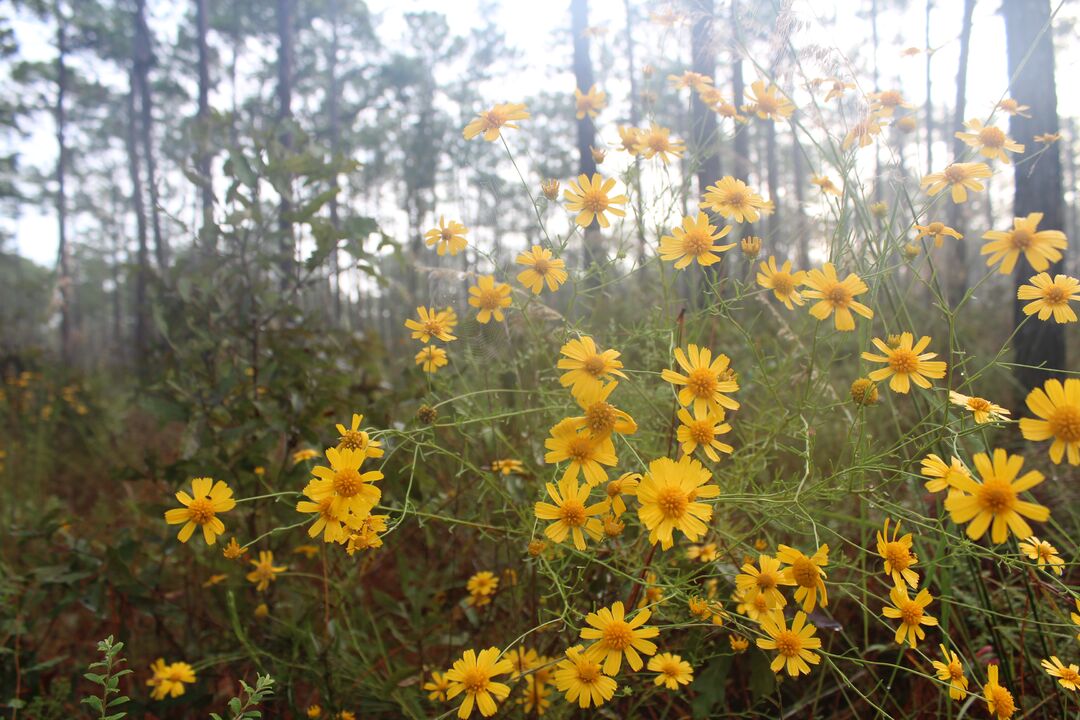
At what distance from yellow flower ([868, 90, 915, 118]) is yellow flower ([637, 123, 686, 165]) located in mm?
483

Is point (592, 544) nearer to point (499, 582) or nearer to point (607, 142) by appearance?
point (499, 582)

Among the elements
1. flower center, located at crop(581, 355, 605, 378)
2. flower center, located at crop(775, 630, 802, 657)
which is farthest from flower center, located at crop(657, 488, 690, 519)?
flower center, located at crop(775, 630, 802, 657)

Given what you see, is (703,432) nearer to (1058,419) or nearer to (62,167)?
(1058,419)

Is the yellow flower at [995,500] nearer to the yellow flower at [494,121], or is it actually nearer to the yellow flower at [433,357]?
the yellow flower at [433,357]

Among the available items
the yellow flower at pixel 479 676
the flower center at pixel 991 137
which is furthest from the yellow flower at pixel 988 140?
the yellow flower at pixel 479 676

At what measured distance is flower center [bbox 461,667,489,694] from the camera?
0.94 m

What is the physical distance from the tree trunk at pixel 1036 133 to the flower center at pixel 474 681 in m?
3.18

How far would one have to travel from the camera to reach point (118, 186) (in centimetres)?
1997

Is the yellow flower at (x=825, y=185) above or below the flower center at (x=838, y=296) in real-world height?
above

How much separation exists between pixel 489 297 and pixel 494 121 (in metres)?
0.42

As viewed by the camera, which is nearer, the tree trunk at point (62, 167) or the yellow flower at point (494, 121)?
the yellow flower at point (494, 121)

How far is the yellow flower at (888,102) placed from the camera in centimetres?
141

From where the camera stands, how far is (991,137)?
47.1 inches

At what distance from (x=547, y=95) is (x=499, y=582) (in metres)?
16.7
